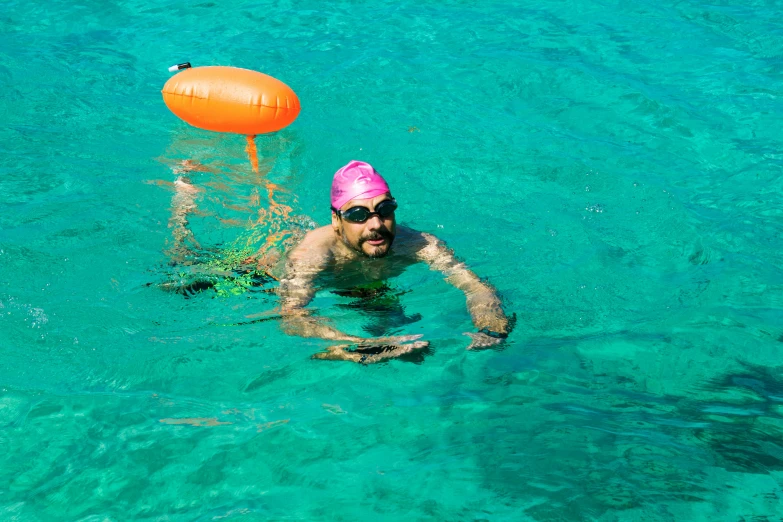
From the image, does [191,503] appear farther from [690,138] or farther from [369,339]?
[690,138]

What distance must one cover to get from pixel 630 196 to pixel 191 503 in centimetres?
558

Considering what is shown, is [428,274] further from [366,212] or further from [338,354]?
[338,354]

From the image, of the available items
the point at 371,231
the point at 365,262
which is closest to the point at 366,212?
the point at 371,231

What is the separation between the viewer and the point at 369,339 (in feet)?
19.1

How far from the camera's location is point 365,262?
6.73m

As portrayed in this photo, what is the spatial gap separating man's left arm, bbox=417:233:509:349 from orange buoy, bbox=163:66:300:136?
194cm

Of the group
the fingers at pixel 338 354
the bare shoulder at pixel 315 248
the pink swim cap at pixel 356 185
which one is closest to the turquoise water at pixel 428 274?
the fingers at pixel 338 354

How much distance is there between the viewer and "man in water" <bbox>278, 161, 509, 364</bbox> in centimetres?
580

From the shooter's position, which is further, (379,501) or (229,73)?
(229,73)

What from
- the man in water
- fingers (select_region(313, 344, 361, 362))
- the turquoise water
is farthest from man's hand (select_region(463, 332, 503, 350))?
fingers (select_region(313, 344, 361, 362))

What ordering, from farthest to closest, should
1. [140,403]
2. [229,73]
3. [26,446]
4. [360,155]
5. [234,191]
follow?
[360,155] → [234,191] → [229,73] → [140,403] → [26,446]

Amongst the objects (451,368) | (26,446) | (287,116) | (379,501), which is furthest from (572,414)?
(287,116)

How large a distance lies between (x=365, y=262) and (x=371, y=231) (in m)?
0.53

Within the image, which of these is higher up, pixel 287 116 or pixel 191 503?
pixel 287 116
